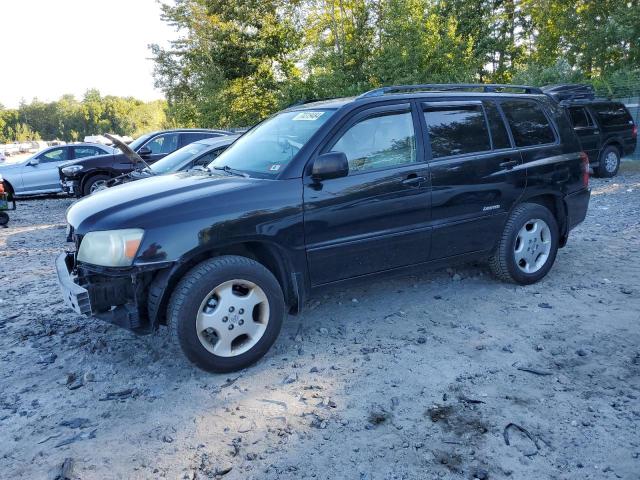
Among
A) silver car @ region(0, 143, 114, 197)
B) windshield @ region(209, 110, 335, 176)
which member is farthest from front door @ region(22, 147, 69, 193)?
windshield @ region(209, 110, 335, 176)

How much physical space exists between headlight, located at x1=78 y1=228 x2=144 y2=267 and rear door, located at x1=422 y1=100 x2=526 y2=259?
238 cm

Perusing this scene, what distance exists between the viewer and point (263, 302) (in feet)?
11.9

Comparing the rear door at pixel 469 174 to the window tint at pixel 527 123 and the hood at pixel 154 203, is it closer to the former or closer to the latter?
the window tint at pixel 527 123

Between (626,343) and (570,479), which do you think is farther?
(626,343)

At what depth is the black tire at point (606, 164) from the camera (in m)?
12.9

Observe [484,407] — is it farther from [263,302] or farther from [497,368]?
[263,302]

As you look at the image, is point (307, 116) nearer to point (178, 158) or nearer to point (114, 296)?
point (114, 296)

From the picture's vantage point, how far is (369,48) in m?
25.5

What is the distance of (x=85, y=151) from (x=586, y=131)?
13057 mm

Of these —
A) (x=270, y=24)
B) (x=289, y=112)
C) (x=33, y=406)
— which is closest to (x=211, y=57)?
(x=270, y=24)

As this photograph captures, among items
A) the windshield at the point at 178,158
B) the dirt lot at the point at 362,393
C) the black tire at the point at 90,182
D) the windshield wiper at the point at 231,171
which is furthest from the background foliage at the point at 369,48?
the windshield wiper at the point at 231,171

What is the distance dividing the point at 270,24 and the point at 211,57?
4.16 metres

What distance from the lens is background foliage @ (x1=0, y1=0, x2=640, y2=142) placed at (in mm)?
20938

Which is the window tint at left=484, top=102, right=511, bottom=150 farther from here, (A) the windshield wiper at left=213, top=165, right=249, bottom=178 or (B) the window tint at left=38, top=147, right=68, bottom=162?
(B) the window tint at left=38, top=147, right=68, bottom=162
